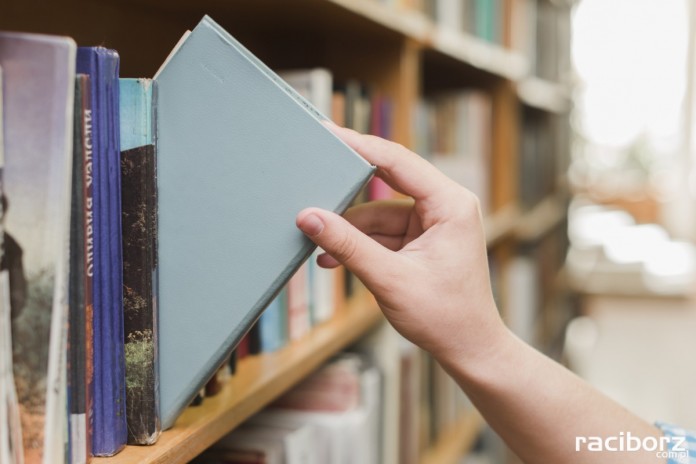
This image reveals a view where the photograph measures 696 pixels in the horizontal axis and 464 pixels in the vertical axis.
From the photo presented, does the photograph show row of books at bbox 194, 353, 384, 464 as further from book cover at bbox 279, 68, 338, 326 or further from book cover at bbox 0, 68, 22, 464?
book cover at bbox 0, 68, 22, 464

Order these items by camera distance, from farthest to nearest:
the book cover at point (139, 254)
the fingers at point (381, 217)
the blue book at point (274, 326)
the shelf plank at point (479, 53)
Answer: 1. the shelf plank at point (479, 53)
2. the blue book at point (274, 326)
3. the fingers at point (381, 217)
4. the book cover at point (139, 254)

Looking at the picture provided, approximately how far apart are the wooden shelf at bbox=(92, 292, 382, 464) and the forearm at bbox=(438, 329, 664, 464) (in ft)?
0.65

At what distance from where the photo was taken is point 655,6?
4.77 metres

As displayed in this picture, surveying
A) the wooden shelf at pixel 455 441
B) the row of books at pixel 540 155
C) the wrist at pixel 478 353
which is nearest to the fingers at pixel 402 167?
the wrist at pixel 478 353

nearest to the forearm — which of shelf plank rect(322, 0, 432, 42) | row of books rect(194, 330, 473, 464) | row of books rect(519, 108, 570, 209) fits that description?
row of books rect(194, 330, 473, 464)

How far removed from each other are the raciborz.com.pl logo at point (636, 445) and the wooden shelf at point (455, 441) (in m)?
0.73

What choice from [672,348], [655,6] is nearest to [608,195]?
[655,6]

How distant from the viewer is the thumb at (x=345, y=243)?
0.58 m

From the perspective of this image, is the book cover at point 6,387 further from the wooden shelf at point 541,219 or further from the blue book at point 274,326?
the wooden shelf at point 541,219

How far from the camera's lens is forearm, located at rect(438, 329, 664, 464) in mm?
741

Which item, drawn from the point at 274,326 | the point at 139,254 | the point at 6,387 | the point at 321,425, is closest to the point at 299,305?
the point at 274,326

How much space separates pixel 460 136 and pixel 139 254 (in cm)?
135

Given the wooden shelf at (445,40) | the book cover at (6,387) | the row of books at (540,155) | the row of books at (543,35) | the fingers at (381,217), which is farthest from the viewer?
the row of books at (540,155)

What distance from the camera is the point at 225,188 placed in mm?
604
